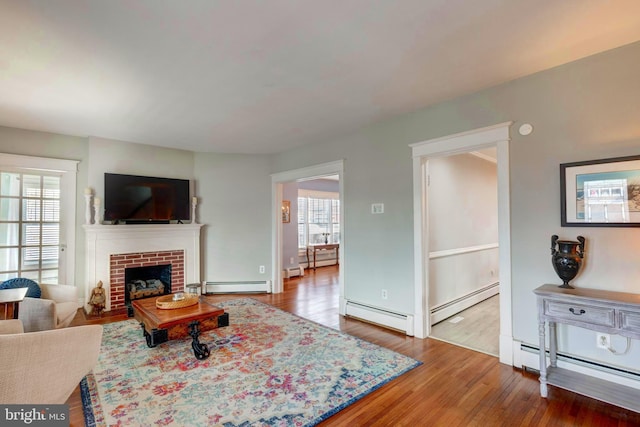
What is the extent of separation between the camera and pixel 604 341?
7.25ft

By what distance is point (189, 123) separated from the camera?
12.2 ft

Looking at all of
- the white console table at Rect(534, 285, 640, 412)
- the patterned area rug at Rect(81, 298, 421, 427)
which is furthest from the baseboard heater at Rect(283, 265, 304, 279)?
the white console table at Rect(534, 285, 640, 412)

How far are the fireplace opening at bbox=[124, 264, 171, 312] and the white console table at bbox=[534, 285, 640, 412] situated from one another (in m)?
4.96

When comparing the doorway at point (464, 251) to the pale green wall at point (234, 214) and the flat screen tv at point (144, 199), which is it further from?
the flat screen tv at point (144, 199)

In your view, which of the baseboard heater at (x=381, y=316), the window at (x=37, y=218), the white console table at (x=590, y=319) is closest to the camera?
the white console table at (x=590, y=319)

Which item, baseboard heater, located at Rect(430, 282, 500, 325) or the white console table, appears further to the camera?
baseboard heater, located at Rect(430, 282, 500, 325)

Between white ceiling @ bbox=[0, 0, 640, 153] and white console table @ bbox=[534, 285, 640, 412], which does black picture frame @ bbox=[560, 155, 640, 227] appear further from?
white ceiling @ bbox=[0, 0, 640, 153]

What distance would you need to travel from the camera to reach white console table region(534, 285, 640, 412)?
189 centimetres

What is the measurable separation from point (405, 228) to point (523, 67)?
181 cm

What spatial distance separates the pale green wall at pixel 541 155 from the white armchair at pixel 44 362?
289 centimetres

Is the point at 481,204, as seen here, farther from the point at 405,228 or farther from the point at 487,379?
the point at 487,379

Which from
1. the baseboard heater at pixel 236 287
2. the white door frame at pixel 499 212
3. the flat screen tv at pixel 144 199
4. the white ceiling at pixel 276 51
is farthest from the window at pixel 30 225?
the white door frame at pixel 499 212

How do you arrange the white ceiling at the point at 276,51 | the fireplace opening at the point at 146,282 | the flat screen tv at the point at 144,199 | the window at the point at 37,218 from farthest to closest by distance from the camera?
the fireplace opening at the point at 146,282 < the flat screen tv at the point at 144,199 < the window at the point at 37,218 < the white ceiling at the point at 276,51

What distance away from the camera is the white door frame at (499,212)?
8.74 ft
